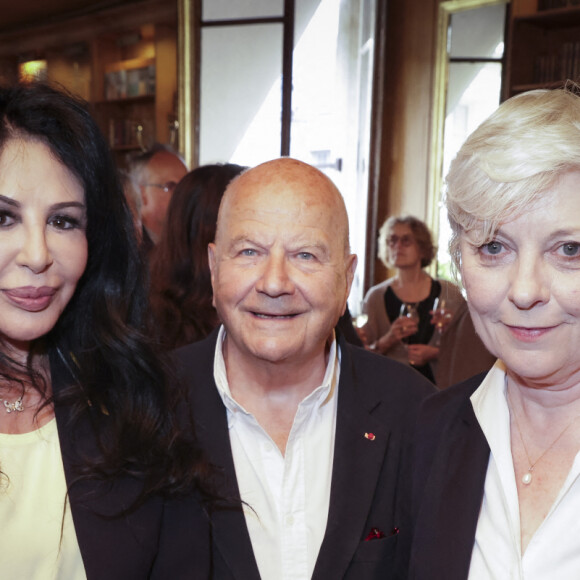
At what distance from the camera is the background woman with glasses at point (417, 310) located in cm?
344

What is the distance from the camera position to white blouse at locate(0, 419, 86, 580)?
152 centimetres

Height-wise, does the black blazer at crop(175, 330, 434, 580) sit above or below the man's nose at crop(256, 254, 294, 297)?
below

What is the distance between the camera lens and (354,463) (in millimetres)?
1860

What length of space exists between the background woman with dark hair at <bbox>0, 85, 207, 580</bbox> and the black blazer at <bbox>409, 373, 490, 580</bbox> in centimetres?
52

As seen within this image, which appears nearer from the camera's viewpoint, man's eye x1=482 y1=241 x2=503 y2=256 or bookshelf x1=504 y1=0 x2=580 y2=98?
man's eye x1=482 y1=241 x2=503 y2=256

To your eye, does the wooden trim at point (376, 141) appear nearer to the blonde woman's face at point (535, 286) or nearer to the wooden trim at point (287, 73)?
the wooden trim at point (287, 73)

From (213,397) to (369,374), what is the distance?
1.46 ft

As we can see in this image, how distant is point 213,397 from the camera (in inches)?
75.6

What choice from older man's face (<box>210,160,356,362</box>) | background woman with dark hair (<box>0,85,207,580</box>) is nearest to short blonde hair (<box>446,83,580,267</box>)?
older man's face (<box>210,160,356,362</box>)

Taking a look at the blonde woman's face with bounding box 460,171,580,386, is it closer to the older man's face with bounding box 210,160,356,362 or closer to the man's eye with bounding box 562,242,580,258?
the man's eye with bounding box 562,242,580,258

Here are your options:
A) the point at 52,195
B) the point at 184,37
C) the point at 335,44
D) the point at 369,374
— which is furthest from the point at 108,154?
the point at 335,44

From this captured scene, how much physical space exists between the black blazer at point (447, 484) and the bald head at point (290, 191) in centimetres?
54

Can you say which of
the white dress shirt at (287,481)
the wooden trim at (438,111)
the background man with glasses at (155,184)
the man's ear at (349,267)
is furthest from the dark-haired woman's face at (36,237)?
the wooden trim at (438,111)

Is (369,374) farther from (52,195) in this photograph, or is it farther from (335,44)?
(335,44)
